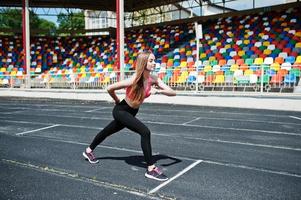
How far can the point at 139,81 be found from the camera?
425 cm

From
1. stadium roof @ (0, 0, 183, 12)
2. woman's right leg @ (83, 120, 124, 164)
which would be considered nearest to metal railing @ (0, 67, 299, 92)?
woman's right leg @ (83, 120, 124, 164)

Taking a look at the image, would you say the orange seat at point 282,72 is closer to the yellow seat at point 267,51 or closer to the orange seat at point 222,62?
the orange seat at point 222,62

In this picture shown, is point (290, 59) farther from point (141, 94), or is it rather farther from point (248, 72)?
point (141, 94)

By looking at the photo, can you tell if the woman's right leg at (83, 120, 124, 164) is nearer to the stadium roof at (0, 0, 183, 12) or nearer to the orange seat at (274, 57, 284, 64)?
the orange seat at (274, 57, 284, 64)

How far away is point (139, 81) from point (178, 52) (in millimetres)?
19855

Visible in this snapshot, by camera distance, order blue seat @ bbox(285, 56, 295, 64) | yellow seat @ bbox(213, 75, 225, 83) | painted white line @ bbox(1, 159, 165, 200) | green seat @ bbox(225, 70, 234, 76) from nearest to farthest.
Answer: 1. painted white line @ bbox(1, 159, 165, 200)
2. green seat @ bbox(225, 70, 234, 76)
3. yellow seat @ bbox(213, 75, 225, 83)
4. blue seat @ bbox(285, 56, 295, 64)

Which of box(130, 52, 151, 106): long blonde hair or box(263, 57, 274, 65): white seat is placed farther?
box(263, 57, 274, 65): white seat

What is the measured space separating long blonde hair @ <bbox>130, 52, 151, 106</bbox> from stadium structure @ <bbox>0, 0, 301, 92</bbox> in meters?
9.10

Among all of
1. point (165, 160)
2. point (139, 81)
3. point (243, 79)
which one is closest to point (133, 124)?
point (139, 81)

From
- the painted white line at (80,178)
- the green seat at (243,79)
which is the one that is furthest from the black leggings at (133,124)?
the green seat at (243,79)

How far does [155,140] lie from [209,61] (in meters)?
14.1

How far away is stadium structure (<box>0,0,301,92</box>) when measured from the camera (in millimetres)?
14352

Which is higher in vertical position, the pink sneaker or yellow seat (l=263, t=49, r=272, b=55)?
yellow seat (l=263, t=49, r=272, b=55)

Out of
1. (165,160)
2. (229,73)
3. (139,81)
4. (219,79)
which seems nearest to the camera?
(139,81)
